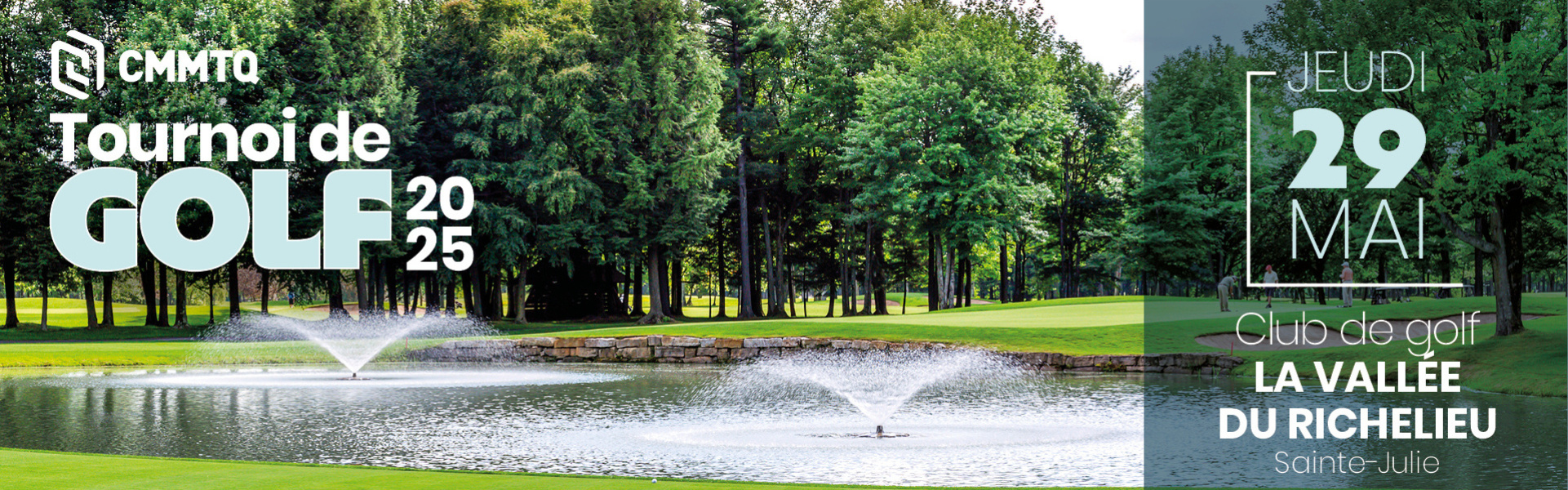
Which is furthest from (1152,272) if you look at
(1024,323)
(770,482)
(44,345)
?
(770,482)

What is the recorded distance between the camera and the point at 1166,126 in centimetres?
5744

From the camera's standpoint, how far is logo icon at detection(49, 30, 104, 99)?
153ft

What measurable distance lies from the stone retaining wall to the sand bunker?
3227 millimetres

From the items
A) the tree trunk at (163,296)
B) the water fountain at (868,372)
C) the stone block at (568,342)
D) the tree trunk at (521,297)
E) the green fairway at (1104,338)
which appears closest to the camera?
the green fairway at (1104,338)

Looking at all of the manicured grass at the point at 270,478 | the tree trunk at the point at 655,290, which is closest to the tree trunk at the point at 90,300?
the tree trunk at the point at 655,290

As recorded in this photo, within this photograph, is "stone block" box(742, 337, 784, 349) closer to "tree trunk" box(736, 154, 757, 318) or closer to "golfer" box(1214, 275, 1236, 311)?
"golfer" box(1214, 275, 1236, 311)

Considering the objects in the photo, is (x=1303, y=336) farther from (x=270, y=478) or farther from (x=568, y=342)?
(x=270, y=478)

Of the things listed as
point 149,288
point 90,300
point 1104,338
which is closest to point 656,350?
point 1104,338

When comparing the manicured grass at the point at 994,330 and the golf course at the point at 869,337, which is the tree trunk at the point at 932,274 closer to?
the golf course at the point at 869,337

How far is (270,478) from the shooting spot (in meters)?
12.1

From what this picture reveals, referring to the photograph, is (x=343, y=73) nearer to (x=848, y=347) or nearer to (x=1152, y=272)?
(x=848, y=347)

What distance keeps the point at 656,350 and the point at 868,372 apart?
747cm

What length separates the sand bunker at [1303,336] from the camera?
2966 cm

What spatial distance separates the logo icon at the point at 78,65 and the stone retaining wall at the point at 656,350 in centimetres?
2063
